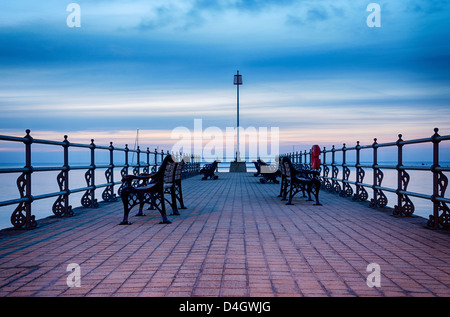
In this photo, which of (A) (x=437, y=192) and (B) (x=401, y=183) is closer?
(A) (x=437, y=192)

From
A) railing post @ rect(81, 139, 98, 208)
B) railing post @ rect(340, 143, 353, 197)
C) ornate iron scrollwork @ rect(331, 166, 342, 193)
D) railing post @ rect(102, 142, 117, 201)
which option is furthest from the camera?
ornate iron scrollwork @ rect(331, 166, 342, 193)

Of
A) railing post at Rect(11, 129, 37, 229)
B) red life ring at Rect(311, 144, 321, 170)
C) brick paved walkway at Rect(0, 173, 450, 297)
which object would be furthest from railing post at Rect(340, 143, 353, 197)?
railing post at Rect(11, 129, 37, 229)

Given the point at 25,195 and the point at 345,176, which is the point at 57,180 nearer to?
the point at 25,195

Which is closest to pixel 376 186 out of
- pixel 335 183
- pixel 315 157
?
pixel 335 183

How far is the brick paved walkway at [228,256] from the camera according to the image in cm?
353

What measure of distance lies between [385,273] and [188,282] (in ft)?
5.92

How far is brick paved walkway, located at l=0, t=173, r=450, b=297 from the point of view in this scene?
3525 millimetres

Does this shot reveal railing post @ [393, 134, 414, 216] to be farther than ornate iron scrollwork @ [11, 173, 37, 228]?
Yes

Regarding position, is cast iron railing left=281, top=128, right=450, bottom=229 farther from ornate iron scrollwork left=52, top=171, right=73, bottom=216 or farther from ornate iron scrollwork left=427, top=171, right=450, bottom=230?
ornate iron scrollwork left=52, top=171, right=73, bottom=216

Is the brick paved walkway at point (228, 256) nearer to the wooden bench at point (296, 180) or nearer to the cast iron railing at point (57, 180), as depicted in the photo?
the cast iron railing at point (57, 180)

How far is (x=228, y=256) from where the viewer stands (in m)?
4.68
